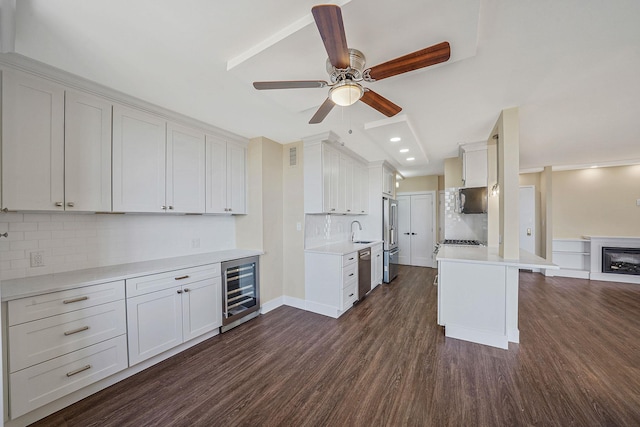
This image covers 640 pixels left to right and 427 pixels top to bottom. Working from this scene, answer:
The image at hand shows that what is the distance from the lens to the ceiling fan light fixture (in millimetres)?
1559

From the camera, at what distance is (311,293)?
3545 mm

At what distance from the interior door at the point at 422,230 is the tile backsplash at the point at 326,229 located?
2264mm

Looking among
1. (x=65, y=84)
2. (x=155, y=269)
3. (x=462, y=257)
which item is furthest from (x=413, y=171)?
(x=65, y=84)

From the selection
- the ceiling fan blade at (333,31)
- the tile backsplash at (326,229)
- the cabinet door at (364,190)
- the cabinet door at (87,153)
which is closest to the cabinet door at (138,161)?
the cabinet door at (87,153)

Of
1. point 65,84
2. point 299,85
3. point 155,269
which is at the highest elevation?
point 65,84

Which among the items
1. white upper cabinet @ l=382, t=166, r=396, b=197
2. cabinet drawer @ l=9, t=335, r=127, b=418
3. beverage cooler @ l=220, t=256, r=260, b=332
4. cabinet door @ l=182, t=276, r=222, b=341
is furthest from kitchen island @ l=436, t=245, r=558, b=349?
cabinet drawer @ l=9, t=335, r=127, b=418

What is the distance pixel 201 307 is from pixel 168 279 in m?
0.51

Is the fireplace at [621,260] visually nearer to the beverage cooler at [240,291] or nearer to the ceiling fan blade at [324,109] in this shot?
the ceiling fan blade at [324,109]

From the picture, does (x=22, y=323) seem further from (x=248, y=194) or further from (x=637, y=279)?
(x=637, y=279)

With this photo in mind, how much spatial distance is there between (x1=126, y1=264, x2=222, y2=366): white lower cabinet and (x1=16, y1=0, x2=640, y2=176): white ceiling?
1.77 m

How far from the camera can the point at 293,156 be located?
3.71 metres

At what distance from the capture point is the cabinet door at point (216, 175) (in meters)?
3.04

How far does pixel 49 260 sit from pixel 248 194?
2.05 m

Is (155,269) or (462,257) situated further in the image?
(462,257)
